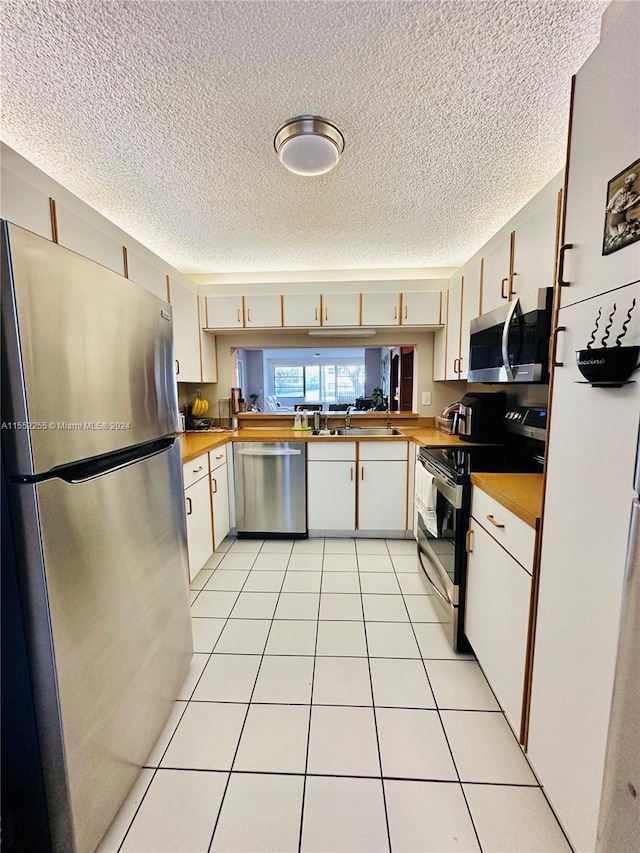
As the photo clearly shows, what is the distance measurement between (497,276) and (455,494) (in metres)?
1.41

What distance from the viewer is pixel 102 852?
932 mm

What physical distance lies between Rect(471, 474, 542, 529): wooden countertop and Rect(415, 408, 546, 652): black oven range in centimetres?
12

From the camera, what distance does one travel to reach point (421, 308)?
2.91 meters

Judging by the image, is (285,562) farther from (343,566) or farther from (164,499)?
(164,499)

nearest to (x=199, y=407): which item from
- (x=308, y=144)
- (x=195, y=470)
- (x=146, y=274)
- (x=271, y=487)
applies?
(x=271, y=487)

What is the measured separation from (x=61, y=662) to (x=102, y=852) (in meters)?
0.66

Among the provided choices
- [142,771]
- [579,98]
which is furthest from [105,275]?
[142,771]

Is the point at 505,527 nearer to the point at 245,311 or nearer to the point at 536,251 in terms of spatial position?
the point at 536,251

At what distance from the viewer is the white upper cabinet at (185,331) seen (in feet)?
8.61

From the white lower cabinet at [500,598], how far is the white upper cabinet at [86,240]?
1972mm

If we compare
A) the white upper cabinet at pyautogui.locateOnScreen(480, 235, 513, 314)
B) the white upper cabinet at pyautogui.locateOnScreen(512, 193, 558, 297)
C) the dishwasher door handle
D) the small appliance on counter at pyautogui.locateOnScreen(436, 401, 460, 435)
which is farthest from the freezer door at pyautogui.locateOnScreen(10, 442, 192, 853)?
the small appliance on counter at pyautogui.locateOnScreen(436, 401, 460, 435)

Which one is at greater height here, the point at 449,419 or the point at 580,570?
the point at 449,419

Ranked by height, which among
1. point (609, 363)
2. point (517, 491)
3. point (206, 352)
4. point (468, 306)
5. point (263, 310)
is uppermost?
point (263, 310)

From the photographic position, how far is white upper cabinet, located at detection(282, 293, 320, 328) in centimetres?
293
